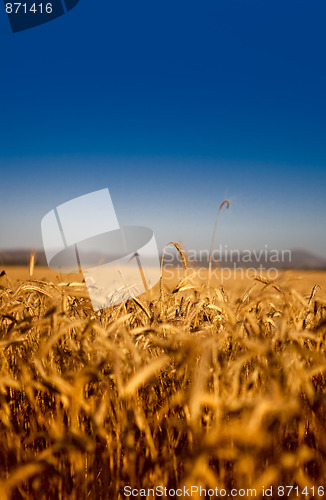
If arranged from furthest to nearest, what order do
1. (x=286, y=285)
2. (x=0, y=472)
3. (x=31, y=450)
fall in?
1. (x=286, y=285)
2. (x=31, y=450)
3. (x=0, y=472)

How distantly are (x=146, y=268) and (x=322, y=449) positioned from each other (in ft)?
6.46

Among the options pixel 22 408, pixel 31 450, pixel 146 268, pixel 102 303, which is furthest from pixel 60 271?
pixel 31 450

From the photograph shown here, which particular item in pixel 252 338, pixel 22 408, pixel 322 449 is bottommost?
pixel 22 408

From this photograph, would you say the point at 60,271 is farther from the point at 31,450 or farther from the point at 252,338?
the point at 252,338

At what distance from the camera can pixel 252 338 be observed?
3.80 ft

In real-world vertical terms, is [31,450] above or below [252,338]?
below

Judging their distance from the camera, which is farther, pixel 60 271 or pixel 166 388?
pixel 60 271

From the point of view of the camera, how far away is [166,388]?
61.6 inches

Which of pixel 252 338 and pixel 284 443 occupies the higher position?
pixel 252 338

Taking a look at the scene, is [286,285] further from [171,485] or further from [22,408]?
[22,408]

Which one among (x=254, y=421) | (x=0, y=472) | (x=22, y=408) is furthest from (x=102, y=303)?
(x=254, y=421)

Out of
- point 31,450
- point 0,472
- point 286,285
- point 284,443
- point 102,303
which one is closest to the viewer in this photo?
point 0,472

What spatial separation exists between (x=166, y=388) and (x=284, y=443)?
0.51 metres

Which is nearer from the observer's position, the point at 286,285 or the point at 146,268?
the point at 286,285
